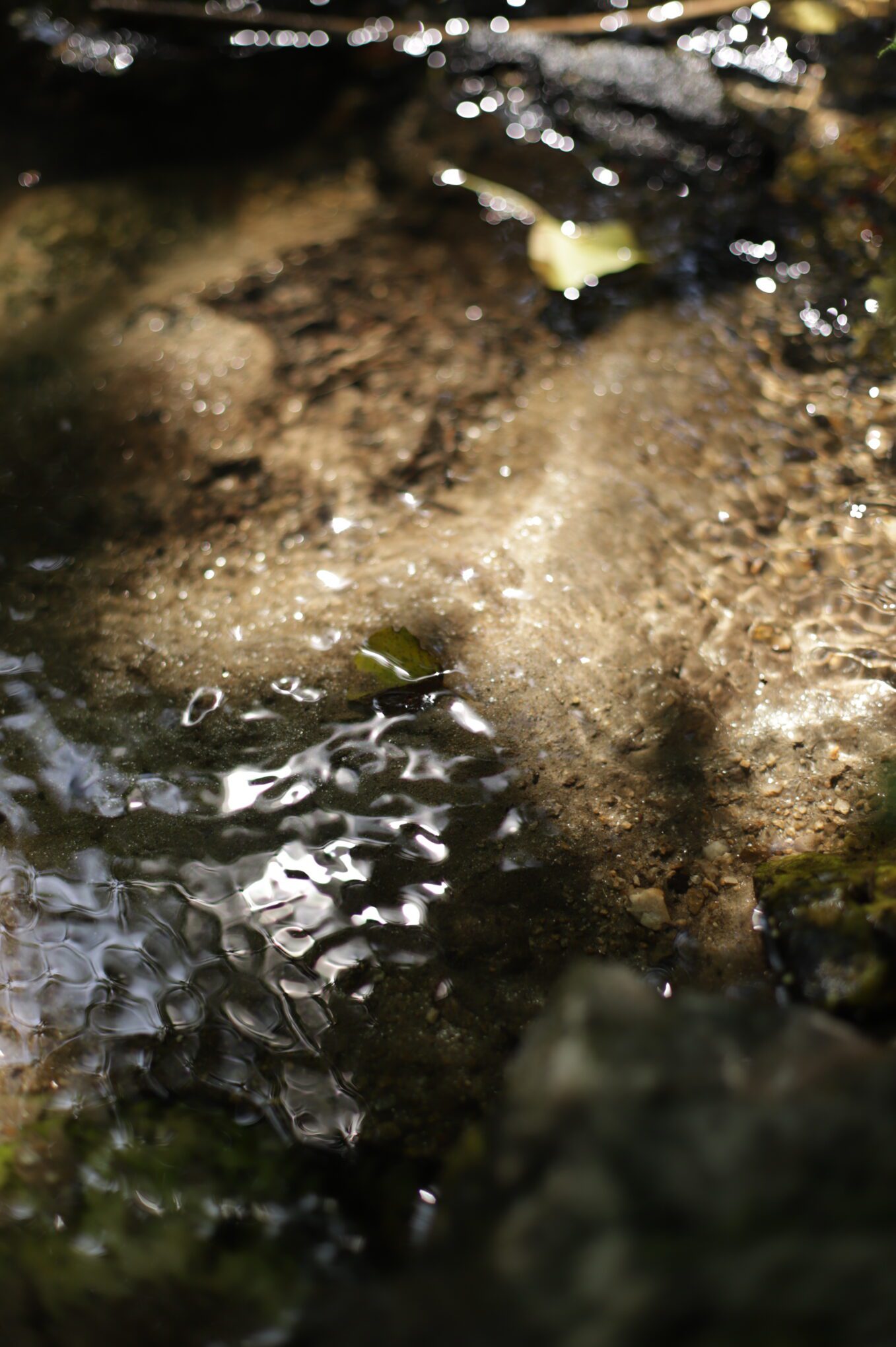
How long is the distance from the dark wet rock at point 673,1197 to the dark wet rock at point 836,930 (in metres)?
0.42

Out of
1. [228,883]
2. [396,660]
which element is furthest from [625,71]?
[228,883]

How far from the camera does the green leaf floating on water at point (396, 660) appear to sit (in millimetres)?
1997

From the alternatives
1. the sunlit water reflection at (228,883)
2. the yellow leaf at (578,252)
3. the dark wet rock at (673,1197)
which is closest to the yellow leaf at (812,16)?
the yellow leaf at (578,252)

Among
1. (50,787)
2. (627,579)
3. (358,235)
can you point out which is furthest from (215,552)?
(358,235)

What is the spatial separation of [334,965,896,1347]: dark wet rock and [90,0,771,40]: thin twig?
3.58 metres

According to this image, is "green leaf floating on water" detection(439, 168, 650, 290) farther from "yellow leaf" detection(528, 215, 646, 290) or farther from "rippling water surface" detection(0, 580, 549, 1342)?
"rippling water surface" detection(0, 580, 549, 1342)

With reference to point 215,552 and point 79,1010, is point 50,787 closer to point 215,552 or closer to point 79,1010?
point 79,1010

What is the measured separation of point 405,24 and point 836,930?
3723 millimetres

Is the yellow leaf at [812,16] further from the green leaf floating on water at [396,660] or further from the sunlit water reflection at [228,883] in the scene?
the sunlit water reflection at [228,883]

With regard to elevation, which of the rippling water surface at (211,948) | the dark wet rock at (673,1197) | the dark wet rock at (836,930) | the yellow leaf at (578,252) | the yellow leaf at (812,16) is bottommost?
the rippling water surface at (211,948)

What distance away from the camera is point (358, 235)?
2.98 metres

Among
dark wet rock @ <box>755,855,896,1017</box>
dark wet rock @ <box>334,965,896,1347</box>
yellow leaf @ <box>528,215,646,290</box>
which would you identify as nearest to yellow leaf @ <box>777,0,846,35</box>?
yellow leaf @ <box>528,215,646,290</box>

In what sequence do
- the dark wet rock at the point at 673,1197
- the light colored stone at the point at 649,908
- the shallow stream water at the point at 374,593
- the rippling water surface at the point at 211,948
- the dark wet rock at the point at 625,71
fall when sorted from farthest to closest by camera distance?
the dark wet rock at the point at 625,71
the light colored stone at the point at 649,908
the shallow stream water at the point at 374,593
the rippling water surface at the point at 211,948
the dark wet rock at the point at 673,1197

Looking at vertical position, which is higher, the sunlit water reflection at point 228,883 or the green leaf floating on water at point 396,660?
the green leaf floating on water at point 396,660
